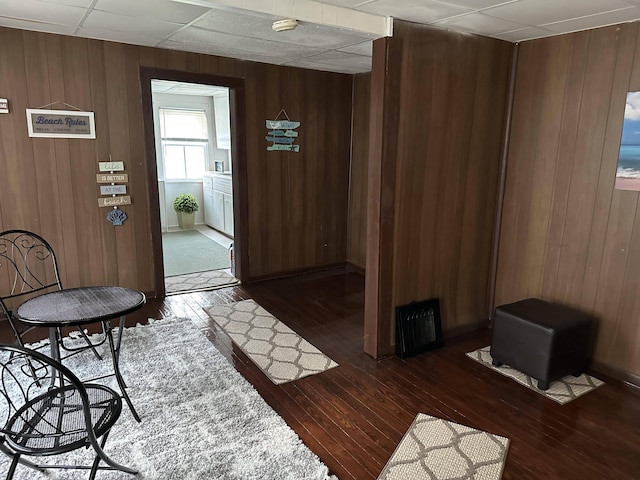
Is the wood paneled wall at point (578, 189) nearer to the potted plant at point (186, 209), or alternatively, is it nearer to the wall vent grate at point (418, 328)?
the wall vent grate at point (418, 328)

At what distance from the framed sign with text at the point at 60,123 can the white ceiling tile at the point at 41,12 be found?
0.74 meters

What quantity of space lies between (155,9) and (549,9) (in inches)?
96.4

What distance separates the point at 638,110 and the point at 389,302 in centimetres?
204

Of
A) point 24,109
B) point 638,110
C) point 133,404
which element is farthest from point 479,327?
point 24,109

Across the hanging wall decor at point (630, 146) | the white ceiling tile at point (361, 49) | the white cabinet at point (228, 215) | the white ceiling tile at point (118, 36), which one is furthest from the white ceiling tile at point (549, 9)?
the white cabinet at point (228, 215)

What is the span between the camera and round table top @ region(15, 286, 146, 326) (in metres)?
2.09

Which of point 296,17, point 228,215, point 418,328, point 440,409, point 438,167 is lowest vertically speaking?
point 440,409

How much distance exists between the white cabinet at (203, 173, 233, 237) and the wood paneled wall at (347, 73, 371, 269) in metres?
2.20

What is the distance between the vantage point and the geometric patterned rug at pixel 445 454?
2082 mm

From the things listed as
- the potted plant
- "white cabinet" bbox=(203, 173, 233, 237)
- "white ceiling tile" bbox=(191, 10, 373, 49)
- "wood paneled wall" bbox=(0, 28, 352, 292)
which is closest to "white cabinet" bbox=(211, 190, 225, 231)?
"white cabinet" bbox=(203, 173, 233, 237)

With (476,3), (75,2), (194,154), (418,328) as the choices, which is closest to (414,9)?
(476,3)

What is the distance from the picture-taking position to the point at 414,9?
2.62 metres

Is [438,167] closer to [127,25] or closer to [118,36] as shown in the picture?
[127,25]

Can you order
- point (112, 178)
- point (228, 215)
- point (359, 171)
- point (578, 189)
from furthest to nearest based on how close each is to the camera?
point (228, 215) < point (359, 171) < point (112, 178) < point (578, 189)
